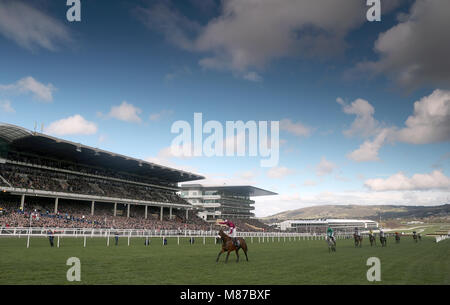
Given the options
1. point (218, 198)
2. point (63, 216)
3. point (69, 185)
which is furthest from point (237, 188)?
point (63, 216)

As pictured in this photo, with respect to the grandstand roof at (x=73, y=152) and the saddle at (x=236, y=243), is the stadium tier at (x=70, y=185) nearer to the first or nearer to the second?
the grandstand roof at (x=73, y=152)

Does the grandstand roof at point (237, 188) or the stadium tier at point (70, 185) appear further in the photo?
the grandstand roof at point (237, 188)

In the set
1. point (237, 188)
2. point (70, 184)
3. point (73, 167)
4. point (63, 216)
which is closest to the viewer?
point (63, 216)

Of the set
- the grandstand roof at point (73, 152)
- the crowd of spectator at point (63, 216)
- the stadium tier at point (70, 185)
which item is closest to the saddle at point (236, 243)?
the crowd of spectator at point (63, 216)

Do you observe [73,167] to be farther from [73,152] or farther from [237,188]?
[237,188]

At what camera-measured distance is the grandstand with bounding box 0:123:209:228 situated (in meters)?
37.8

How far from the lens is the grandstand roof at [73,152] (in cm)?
3812

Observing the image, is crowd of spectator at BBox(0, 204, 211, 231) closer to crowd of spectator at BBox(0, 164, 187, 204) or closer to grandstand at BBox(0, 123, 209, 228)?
grandstand at BBox(0, 123, 209, 228)

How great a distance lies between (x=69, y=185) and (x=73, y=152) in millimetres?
4510

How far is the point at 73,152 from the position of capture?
46.3m

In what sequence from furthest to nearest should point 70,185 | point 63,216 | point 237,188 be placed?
point 237,188
point 70,185
point 63,216

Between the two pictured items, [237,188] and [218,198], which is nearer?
[237,188]

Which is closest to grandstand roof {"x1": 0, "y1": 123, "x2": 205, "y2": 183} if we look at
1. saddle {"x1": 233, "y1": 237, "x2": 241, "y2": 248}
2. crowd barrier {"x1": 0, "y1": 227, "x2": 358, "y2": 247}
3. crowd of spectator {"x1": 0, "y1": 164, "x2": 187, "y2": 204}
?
crowd of spectator {"x1": 0, "y1": 164, "x2": 187, "y2": 204}
